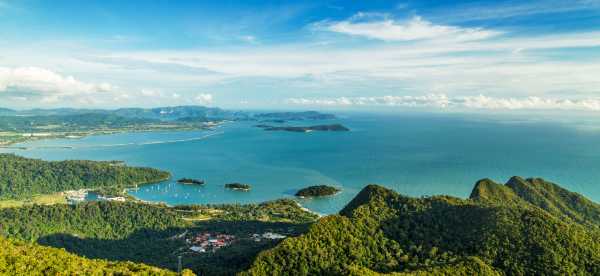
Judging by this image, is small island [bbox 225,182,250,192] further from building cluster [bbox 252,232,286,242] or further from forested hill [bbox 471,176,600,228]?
forested hill [bbox 471,176,600,228]

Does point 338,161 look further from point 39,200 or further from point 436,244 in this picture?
point 436,244

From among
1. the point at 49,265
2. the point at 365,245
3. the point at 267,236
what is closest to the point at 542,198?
the point at 365,245

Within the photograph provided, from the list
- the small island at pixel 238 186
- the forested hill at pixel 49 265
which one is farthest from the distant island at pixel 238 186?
the forested hill at pixel 49 265

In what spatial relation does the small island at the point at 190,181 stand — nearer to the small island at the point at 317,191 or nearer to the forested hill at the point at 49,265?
the small island at the point at 317,191

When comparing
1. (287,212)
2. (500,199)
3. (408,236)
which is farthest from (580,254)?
(287,212)

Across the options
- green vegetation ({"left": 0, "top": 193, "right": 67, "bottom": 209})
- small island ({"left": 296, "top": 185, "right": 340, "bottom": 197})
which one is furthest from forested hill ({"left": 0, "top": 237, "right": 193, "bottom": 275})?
green vegetation ({"left": 0, "top": 193, "right": 67, "bottom": 209})

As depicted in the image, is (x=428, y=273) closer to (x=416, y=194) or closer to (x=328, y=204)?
(x=328, y=204)

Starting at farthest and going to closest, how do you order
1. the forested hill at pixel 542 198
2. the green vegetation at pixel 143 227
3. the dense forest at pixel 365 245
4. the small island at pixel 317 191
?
the small island at pixel 317 191, the forested hill at pixel 542 198, the green vegetation at pixel 143 227, the dense forest at pixel 365 245
